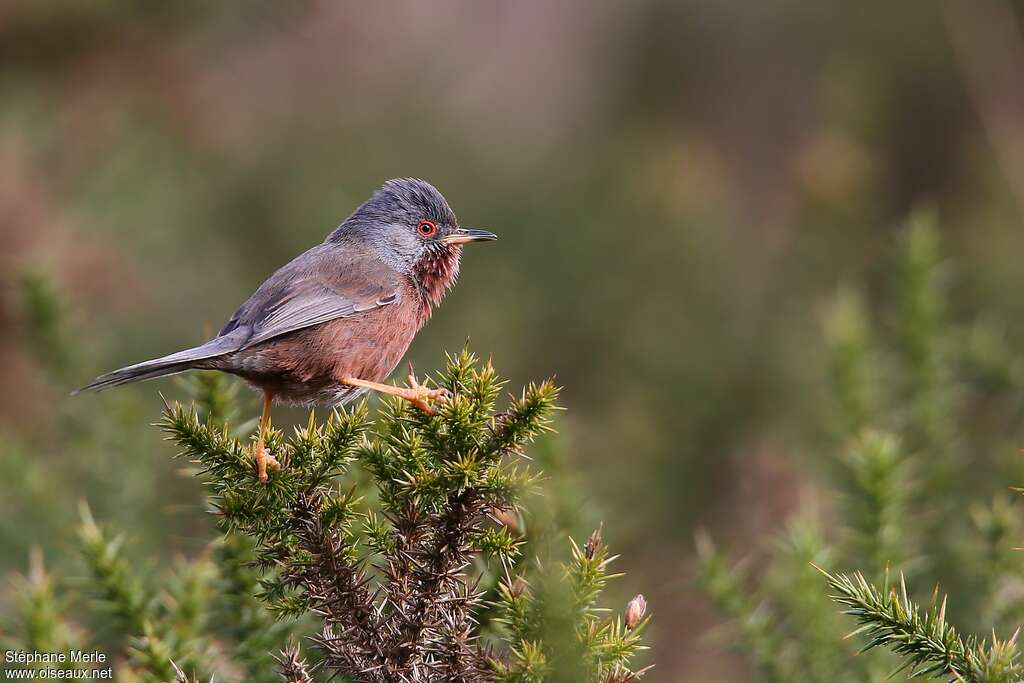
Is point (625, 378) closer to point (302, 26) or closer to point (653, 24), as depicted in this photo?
point (302, 26)

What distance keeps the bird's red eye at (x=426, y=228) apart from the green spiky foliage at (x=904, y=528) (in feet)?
5.93

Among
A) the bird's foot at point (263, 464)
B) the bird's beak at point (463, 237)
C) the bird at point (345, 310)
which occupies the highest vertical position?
the bird's beak at point (463, 237)

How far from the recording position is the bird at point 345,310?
390 cm

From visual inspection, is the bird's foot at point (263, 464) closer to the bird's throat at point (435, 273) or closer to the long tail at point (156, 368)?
the long tail at point (156, 368)

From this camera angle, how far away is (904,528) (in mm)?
4102

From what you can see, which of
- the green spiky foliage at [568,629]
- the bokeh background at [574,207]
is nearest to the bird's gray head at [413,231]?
the bokeh background at [574,207]

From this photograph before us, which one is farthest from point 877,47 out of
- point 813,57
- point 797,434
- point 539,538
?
point 539,538

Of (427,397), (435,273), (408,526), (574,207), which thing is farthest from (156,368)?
(574,207)

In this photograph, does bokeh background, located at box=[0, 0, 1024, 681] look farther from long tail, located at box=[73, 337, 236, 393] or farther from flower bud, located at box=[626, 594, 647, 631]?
flower bud, located at box=[626, 594, 647, 631]

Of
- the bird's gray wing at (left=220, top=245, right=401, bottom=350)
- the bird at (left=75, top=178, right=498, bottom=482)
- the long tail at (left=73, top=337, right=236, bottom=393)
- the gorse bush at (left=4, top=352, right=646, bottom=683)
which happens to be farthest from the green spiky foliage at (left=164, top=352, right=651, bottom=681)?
the bird's gray wing at (left=220, top=245, right=401, bottom=350)

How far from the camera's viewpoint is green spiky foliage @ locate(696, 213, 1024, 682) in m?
2.59

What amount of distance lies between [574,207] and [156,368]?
5.89m

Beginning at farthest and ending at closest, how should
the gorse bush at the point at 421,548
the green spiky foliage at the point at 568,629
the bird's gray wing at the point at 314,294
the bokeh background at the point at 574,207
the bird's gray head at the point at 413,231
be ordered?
the bokeh background at the point at 574,207 < the bird's gray head at the point at 413,231 < the bird's gray wing at the point at 314,294 < the gorse bush at the point at 421,548 < the green spiky foliage at the point at 568,629

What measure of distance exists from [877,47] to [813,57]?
0.59 m
